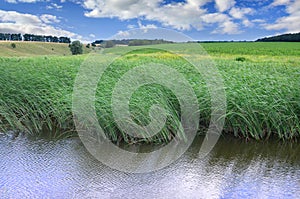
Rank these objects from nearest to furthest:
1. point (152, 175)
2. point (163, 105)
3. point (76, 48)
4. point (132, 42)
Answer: point (152, 175) < point (163, 105) < point (132, 42) < point (76, 48)

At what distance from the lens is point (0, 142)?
3820 millimetres

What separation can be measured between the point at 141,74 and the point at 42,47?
15.6 metres

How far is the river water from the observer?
2623mm

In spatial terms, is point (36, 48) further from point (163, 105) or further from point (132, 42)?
point (163, 105)

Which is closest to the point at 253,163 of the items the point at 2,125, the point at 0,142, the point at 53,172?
the point at 53,172

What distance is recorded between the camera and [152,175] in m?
2.97

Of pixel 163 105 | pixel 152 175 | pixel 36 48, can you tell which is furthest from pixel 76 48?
pixel 152 175

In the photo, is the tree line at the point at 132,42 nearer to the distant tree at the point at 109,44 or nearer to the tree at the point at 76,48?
the distant tree at the point at 109,44

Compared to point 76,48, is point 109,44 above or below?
above

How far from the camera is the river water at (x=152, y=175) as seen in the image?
8.61 ft

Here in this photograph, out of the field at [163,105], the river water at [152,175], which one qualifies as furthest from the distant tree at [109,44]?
the river water at [152,175]

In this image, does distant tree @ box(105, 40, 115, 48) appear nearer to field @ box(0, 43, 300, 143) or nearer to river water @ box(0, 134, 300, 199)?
field @ box(0, 43, 300, 143)

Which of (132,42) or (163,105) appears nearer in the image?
(163,105)

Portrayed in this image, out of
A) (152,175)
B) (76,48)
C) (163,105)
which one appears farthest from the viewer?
(76,48)
